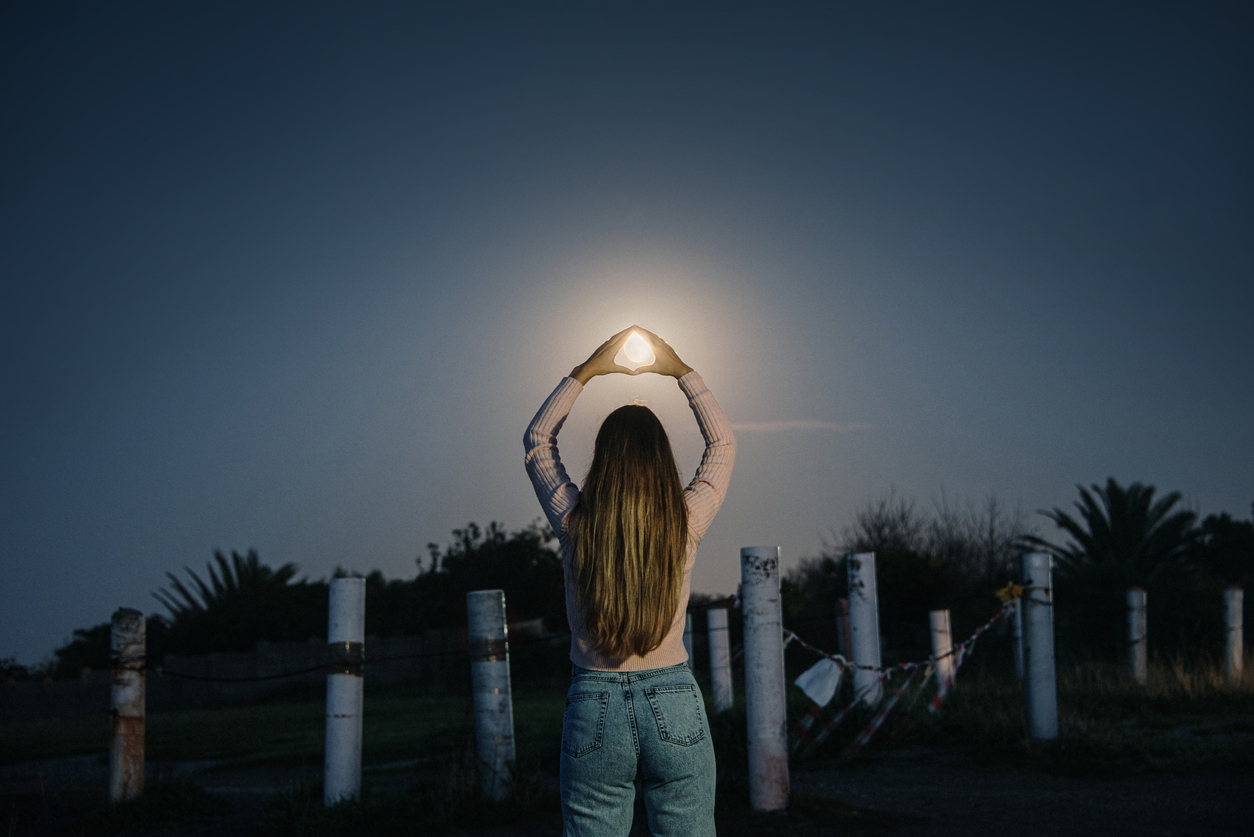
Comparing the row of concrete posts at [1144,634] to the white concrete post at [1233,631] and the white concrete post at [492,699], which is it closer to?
the white concrete post at [1233,631]

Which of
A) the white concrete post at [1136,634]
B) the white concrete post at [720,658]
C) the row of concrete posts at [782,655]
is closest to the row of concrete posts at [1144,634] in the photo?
the white concrete post at [1136,634]

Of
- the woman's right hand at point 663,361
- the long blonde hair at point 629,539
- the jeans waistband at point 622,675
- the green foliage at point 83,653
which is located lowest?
the green foliage at point 83,653

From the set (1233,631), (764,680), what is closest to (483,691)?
(764,680)

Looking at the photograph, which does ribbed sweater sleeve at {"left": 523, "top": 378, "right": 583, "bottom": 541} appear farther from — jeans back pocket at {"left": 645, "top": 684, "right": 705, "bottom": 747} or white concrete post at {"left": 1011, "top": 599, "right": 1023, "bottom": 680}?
white concrete post at {"left": 1011, "top": 599, "right": 1023, "bottom": 680}

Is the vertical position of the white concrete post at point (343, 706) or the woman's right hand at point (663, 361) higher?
the woman's right hand at point (663, 361)

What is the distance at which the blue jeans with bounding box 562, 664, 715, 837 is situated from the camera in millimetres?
2451

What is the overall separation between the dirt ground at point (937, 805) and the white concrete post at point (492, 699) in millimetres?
353

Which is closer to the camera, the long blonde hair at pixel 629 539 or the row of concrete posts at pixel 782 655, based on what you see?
the long blonde hair at pixel 629 539

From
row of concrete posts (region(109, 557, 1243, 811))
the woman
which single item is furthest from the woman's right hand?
row of concrete posts (region(109, 557, 1243, 811))

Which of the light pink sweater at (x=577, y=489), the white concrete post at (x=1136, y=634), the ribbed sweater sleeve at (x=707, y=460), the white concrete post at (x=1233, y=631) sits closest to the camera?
the light pink sweater at (x=577, y=489)

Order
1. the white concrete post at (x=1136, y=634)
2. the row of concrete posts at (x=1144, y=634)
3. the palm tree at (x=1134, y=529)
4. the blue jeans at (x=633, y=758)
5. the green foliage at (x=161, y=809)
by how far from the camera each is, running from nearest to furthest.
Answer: the blue jeans at (x=633, y=758) < the green foliage at (x=161, y=809) < the row of concrete posts at (x=1144, y=634) < the white concrete post at (x=1136, y=634) < the palm tree at (x=1134, y=529)

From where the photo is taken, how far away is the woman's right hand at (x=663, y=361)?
324cm

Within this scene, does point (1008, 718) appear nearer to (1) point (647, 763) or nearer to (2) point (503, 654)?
(2) point (503, 654)

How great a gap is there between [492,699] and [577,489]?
3186 millimetres
